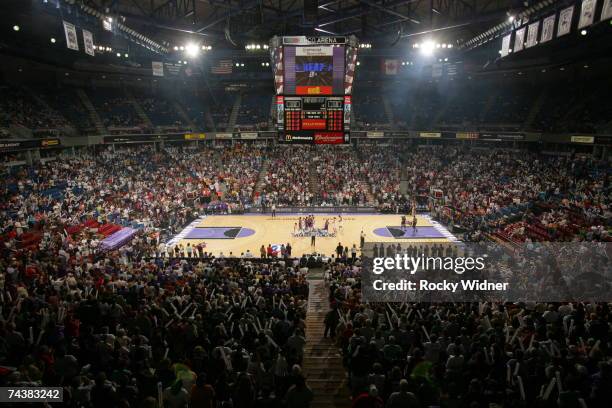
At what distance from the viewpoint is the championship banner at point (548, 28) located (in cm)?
1717

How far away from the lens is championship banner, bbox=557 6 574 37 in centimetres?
1588

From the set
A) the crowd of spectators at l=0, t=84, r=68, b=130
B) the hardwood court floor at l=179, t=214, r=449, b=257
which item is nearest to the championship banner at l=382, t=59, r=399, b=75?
the hardwood court floor at l=179, t=214, r=449, b=257

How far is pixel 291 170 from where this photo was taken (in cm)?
4159

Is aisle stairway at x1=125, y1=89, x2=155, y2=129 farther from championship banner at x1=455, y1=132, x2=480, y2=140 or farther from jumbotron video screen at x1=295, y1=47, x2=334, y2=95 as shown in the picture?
championship banner at x1=455, y1=132, x2=480, y2=140

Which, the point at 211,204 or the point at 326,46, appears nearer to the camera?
the point at 326,46

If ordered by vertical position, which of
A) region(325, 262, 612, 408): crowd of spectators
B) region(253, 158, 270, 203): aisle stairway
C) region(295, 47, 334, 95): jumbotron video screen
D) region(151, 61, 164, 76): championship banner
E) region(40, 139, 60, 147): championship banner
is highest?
region(151, 61, 164, 76): championship banner

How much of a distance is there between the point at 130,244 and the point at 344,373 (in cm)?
1985

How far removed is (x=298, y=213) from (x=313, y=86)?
1631 cm

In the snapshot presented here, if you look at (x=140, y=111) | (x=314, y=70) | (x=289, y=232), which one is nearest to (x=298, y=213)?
(x=289, y=232)

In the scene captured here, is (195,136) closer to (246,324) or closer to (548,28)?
(548,28)

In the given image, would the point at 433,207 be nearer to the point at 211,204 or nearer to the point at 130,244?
the point at 211,204

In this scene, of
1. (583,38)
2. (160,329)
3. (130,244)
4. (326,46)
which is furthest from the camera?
(583,38)

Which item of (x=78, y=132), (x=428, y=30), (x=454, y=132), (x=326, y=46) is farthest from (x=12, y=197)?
(x=454, y=132)

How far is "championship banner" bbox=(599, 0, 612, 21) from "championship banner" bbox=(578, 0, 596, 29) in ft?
1.47
